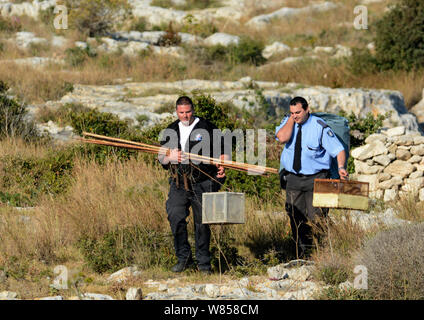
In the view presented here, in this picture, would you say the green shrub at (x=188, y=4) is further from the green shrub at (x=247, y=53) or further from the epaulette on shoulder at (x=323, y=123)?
the epaulette on shoulder at (x=323, y=123)

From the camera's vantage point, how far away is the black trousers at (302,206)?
7426 millimetres

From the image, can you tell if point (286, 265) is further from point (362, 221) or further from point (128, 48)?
point (128, 48)

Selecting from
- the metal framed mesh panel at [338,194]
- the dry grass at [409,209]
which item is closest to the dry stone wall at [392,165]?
the dry grass at [409,209]

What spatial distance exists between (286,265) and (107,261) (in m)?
1.99

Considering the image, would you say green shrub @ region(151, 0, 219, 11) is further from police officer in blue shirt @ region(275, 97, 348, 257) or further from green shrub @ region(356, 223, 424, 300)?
green shrub @ region(356, 223, 424, 300)

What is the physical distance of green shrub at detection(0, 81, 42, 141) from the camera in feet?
41.5

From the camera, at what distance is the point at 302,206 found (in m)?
7.55

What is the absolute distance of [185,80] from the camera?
17.1 metres

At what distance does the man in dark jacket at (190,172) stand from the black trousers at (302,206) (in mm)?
816

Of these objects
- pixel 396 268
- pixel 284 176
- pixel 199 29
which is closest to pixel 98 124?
pixel 284 176

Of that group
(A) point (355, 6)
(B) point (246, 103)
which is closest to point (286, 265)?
(B) point (246, 103)

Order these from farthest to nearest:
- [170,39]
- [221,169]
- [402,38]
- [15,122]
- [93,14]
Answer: [170,39]
[93,14]
[402,38]
[15,122]
[221,169]

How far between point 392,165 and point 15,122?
6.92 metres

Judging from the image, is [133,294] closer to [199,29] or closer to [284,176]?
[284,176]
